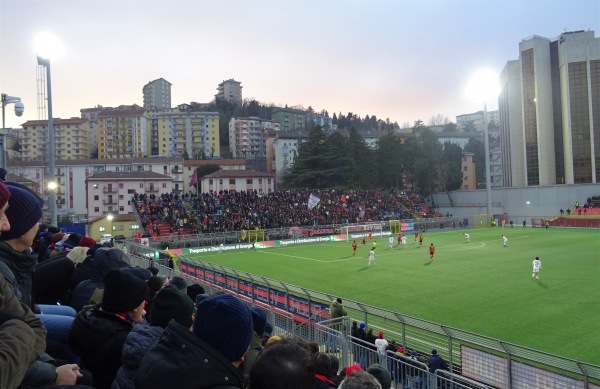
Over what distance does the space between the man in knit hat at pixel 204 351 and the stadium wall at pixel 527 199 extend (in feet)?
249

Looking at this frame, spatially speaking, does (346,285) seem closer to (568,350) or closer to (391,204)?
(568,350)

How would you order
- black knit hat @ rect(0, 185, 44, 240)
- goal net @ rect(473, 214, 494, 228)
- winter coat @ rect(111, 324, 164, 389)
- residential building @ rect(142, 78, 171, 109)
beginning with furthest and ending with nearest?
residential building @ rect(142, 78, 171, 109), goal net @ rect(473, 214, 494, 228), black knit hat @ rect(0, 185, 44, 240), winter coat @ rect(111, 324, 164, 389)

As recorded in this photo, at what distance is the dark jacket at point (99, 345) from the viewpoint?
4023mm

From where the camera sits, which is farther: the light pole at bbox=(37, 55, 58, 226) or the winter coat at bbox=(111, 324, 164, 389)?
the light pole at bbox=(37, 55, 58, 226)

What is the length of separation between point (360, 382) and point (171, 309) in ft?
6.50

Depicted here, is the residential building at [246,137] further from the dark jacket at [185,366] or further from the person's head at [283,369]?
the person's head at [283,369]

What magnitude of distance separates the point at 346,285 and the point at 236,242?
25.9m

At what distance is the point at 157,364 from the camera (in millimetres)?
2779

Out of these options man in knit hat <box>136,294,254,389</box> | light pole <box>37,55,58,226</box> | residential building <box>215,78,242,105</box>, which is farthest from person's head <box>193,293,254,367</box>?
residential building <box>215,78,242,105</box>

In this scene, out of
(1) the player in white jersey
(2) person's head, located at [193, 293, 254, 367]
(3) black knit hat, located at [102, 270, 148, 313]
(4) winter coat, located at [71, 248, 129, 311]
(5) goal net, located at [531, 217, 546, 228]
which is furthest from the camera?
(5) goal net, located at [531, 217, 546, 228]

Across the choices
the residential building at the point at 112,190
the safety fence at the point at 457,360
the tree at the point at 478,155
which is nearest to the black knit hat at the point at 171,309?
the safety fence at the point at 457,360

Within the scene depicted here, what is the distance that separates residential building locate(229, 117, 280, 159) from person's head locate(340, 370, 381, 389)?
135757 mm

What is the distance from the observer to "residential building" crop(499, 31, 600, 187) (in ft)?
229

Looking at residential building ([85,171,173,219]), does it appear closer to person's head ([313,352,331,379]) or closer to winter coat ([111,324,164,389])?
person's head ([313,352,331,379])
